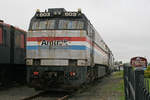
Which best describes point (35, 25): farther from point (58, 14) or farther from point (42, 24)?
point (58, 14)

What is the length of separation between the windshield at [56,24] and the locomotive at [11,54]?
2600 millimetres

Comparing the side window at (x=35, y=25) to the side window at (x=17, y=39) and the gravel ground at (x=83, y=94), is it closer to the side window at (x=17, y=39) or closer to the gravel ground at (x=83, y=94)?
the gravel ground at (x=83, y=94)

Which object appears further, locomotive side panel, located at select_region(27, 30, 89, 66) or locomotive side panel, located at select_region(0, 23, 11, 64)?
locomotive side panel, located at select_region(0, 23, 11, 64)

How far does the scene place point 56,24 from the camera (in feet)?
37.3

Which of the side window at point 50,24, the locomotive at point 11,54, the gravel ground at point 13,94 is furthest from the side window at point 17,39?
the side window at point 50,24

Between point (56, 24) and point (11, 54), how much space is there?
4.25 m

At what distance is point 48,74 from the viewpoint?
10.8 metres

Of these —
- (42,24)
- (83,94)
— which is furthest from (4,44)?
(83,94)

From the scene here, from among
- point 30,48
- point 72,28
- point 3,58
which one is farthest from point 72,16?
point 3,58

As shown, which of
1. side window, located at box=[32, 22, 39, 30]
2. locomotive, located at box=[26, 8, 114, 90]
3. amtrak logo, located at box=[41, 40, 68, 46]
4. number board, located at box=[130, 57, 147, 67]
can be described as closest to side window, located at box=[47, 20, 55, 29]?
locomotive, located at box=[26, 8, 114, 90]

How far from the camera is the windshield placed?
11261mm

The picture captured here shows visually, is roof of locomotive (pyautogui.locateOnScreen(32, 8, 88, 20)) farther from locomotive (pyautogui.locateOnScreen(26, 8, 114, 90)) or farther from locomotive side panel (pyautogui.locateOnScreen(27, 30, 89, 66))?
locomotive side panel (pyautogui.locateOnScreen(27, 30, 89, 66))

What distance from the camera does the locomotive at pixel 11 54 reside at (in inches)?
523

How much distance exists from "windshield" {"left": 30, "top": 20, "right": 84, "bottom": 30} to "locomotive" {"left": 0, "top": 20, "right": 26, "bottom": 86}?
260 centimetres
